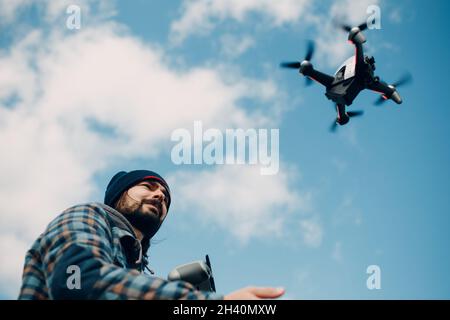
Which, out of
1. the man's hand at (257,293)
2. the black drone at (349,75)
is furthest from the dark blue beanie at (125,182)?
the black drone at (349,75)

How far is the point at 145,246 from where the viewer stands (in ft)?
15.3

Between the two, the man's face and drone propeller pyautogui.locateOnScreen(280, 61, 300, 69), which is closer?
the man's face

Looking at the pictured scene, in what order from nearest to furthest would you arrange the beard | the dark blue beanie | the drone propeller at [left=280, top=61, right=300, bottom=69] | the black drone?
the beard → the dark blue beanie → the black drone → the drone propeller at [left=280, top=61, right=300, bottom=69]

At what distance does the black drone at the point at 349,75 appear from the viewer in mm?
22500

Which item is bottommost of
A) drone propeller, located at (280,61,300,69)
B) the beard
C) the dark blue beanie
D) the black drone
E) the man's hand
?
the man's hand

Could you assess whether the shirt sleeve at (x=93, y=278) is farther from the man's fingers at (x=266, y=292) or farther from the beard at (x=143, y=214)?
the beard at (x=143, y=214)

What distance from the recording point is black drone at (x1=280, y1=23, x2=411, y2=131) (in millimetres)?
22500

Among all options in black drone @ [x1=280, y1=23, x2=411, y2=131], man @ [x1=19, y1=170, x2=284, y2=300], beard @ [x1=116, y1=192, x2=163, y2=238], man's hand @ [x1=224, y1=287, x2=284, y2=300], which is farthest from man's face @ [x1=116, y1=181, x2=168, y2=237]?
black drone @ [x1=280, y1=23, x2=411, y2=131]

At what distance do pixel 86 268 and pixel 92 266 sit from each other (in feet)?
0.11

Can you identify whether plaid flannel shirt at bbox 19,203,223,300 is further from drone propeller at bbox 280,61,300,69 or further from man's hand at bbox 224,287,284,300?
drone propeller at bbox 280,61,300,69

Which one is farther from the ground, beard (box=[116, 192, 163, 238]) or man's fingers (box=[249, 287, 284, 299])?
beard (box=[116, 192, 163, 238])
